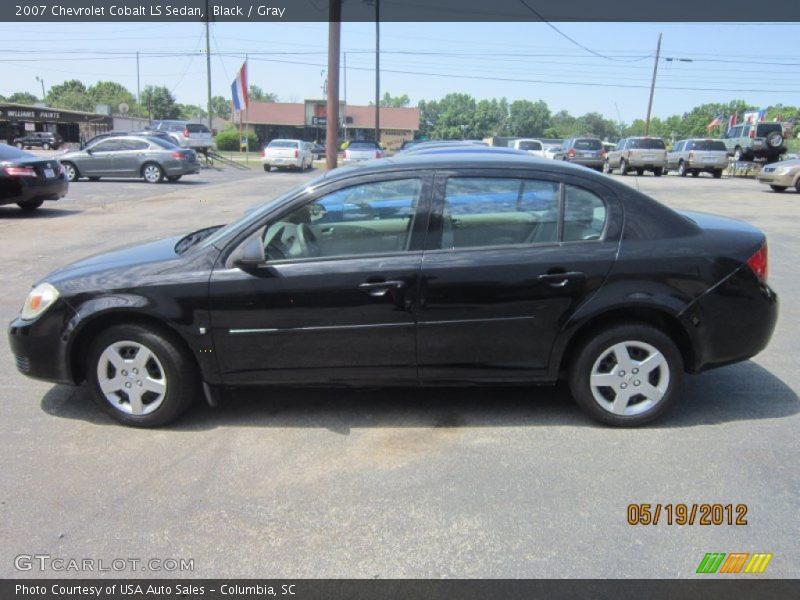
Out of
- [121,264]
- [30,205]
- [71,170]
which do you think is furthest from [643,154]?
[121,264]

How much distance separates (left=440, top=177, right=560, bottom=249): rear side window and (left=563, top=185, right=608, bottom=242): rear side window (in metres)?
0.07

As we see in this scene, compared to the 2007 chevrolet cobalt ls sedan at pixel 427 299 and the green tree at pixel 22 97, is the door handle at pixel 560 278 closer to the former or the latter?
the 2007 chevrolet cobalt ls sedan at pixel 427 299

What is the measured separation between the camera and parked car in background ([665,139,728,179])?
2906cm

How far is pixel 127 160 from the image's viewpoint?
21.7 meters

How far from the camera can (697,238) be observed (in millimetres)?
3941

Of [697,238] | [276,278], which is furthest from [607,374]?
[276,278]

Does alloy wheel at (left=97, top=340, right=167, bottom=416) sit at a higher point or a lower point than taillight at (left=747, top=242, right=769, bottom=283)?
lower

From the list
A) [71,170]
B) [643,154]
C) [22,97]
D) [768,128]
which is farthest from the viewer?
[22,97]

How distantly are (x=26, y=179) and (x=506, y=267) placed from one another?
12.1 meters

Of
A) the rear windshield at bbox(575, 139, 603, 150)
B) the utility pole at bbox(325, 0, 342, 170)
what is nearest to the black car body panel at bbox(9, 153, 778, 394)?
the utility pole at bbox(325, 0, 342, 170)

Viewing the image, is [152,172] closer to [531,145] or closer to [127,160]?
[127,160]

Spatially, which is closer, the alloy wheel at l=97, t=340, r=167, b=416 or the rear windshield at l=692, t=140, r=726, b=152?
the alloy wheel at l=97, t=340, r=167, b=416

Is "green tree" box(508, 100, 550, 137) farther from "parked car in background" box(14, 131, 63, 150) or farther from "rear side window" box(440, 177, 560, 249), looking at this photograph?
"rear side window" box(440, 177, 560, 249)

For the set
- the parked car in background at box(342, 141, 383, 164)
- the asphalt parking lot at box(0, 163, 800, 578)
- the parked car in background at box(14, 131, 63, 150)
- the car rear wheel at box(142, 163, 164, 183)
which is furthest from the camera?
the parked car in background at box(14, 131, 63, 150)
